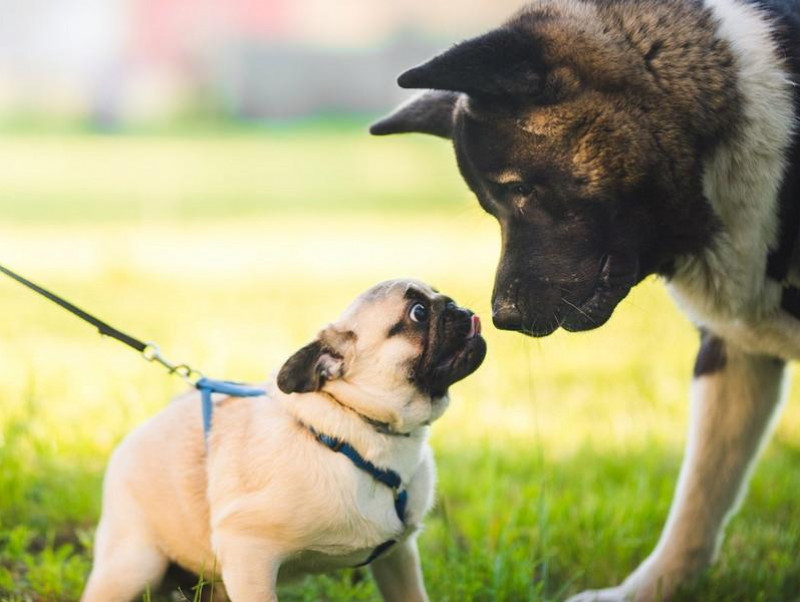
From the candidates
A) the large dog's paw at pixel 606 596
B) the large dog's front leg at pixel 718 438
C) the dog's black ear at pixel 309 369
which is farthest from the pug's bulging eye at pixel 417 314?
the large dog's front leg at pixel 718 438

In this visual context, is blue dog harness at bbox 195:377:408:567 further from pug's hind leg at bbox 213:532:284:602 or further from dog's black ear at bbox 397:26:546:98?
dog's black ear at bbox 397:26:546:98

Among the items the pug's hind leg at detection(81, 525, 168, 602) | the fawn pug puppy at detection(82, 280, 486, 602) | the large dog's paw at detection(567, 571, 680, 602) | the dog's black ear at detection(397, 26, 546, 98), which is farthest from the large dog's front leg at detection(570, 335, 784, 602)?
the pug's hind leg at detection(81, 525, 168, 602)

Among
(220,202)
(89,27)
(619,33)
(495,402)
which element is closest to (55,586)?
(619,33)

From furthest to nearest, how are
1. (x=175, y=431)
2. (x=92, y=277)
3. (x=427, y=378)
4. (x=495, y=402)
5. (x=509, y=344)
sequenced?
(x=92, y=277), (x=509, y=344), (x=495, y=402), (x=175, y=431), (x=427, y=378)

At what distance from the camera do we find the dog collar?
3.02m

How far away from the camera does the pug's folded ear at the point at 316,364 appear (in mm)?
3006

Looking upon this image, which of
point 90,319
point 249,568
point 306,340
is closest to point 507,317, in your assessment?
point 249,568

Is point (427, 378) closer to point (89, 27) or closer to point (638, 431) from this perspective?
point (638, 431)

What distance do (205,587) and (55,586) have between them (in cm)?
43

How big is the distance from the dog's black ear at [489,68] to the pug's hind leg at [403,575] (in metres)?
1.25

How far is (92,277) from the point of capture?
8805 millimetres

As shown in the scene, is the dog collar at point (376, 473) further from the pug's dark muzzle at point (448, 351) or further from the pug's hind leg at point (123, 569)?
the pug's hind leg at point (123, 569)

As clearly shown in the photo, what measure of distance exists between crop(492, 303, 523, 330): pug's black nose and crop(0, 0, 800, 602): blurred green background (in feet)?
1.79

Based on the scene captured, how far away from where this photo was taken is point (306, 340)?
6152mm
